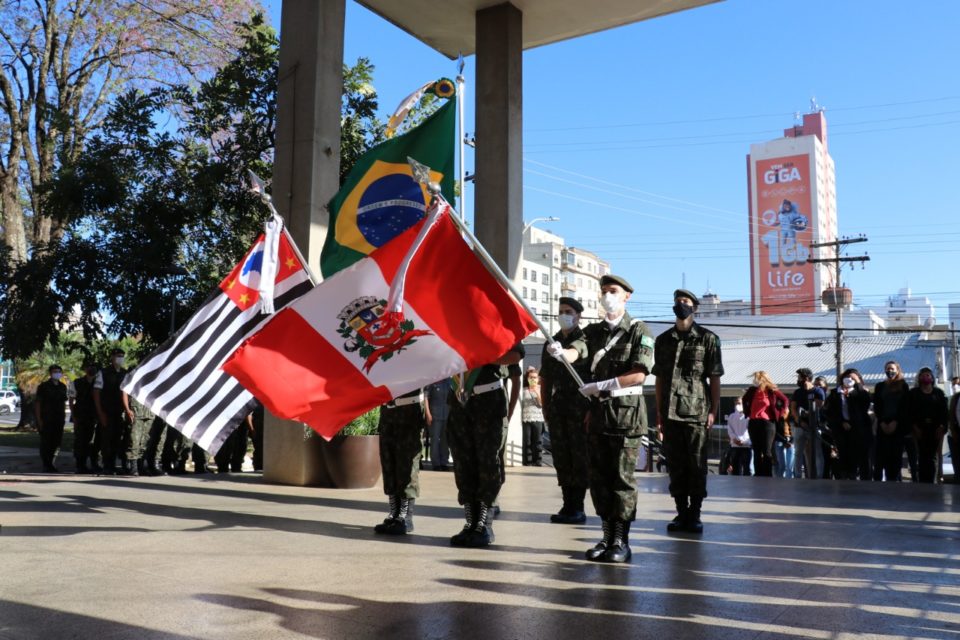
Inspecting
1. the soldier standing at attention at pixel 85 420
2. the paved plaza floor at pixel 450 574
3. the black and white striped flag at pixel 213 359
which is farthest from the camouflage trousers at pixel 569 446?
the soldier standing at attention at pixel 85 420

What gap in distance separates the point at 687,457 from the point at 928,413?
688 centimetres

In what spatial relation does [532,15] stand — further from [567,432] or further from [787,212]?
[787,212]

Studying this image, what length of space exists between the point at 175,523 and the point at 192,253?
9.48 m

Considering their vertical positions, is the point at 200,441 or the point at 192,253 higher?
the point at 192,253

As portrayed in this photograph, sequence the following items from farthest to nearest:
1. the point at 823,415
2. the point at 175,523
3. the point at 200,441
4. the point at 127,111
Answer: the point at 127,111 < the point at 823,415 < the point at 175,523 < the point at 200,441

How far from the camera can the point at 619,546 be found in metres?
5.45

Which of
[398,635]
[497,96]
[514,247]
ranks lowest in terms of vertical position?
[398,635]

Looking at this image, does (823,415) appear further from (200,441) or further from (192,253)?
(192,253)

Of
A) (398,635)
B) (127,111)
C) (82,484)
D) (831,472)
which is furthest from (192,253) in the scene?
(398,635)

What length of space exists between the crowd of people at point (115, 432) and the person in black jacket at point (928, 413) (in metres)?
9.66

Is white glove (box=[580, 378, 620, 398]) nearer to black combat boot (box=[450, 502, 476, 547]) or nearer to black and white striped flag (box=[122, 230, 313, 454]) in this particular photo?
black combat boot (box=[450, 502, 476, 547])

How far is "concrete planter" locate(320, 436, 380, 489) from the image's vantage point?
970 centimetres

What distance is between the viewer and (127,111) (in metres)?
15.5

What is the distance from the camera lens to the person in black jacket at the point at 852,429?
12938 millimetres
